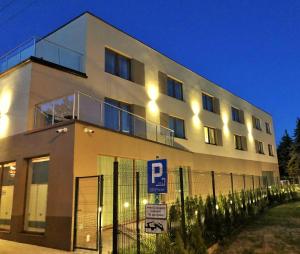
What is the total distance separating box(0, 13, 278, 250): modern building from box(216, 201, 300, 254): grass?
439cm

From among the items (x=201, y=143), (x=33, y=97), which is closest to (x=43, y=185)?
(x=33, y=97)

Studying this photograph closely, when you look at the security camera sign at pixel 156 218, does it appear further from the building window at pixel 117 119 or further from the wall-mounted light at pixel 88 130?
the building window at pixel 117 119

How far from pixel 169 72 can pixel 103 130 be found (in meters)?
10.2

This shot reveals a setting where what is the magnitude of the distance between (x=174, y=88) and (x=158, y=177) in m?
14.9

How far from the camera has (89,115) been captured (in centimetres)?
1225

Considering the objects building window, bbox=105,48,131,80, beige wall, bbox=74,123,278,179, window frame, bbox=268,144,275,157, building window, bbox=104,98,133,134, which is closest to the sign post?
beige wall, bbox=74,123,278,179

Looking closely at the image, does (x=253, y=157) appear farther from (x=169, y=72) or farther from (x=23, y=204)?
(x=23, y=204)

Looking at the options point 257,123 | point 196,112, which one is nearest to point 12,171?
point 196,112

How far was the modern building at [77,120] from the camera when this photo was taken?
392 inches

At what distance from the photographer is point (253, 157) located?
101ft

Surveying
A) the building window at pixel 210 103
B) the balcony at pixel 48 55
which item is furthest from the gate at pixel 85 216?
the building window at pixel 210 103

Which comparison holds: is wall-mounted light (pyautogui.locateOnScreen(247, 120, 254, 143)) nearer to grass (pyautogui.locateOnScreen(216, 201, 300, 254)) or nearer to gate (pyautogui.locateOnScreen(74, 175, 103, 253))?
grass (pyautogui.locateOnScreen(216, 201, 300, 254))

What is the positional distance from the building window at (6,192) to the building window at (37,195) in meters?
1.04

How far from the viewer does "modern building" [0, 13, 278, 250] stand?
996 centimetres
